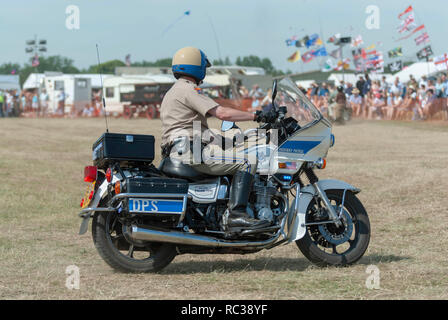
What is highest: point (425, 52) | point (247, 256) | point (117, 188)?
point (425, 52)

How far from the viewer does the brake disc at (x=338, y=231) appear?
646cm

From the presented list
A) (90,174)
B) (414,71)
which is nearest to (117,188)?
(90,174)

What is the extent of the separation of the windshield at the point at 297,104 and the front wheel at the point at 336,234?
697mm

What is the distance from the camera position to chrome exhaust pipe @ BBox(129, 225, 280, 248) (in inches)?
237

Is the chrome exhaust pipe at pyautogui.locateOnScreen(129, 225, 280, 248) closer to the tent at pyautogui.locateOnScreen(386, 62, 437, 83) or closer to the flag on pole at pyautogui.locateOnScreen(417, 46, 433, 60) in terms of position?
the flag on pole at pyautogui.locateOnScreen(417, 46, 433, 60)

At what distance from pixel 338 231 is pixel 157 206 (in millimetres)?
1699

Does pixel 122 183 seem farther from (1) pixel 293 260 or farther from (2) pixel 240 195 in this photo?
(1) pixel 293 260

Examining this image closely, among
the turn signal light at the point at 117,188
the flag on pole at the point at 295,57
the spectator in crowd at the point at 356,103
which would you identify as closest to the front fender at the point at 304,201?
the turn signal light at the point at 117,188

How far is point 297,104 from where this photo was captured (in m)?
6.55

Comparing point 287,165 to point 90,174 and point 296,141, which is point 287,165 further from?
point 90,174

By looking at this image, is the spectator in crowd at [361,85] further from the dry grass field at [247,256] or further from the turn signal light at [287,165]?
the turn signal light at [287,165]

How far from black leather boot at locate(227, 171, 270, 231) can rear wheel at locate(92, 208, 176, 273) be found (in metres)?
0.62

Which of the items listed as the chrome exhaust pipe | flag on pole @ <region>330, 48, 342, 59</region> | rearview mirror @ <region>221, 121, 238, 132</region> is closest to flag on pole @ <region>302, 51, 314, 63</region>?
flag on pole @ <region>330, 48, 342, 59</region>
